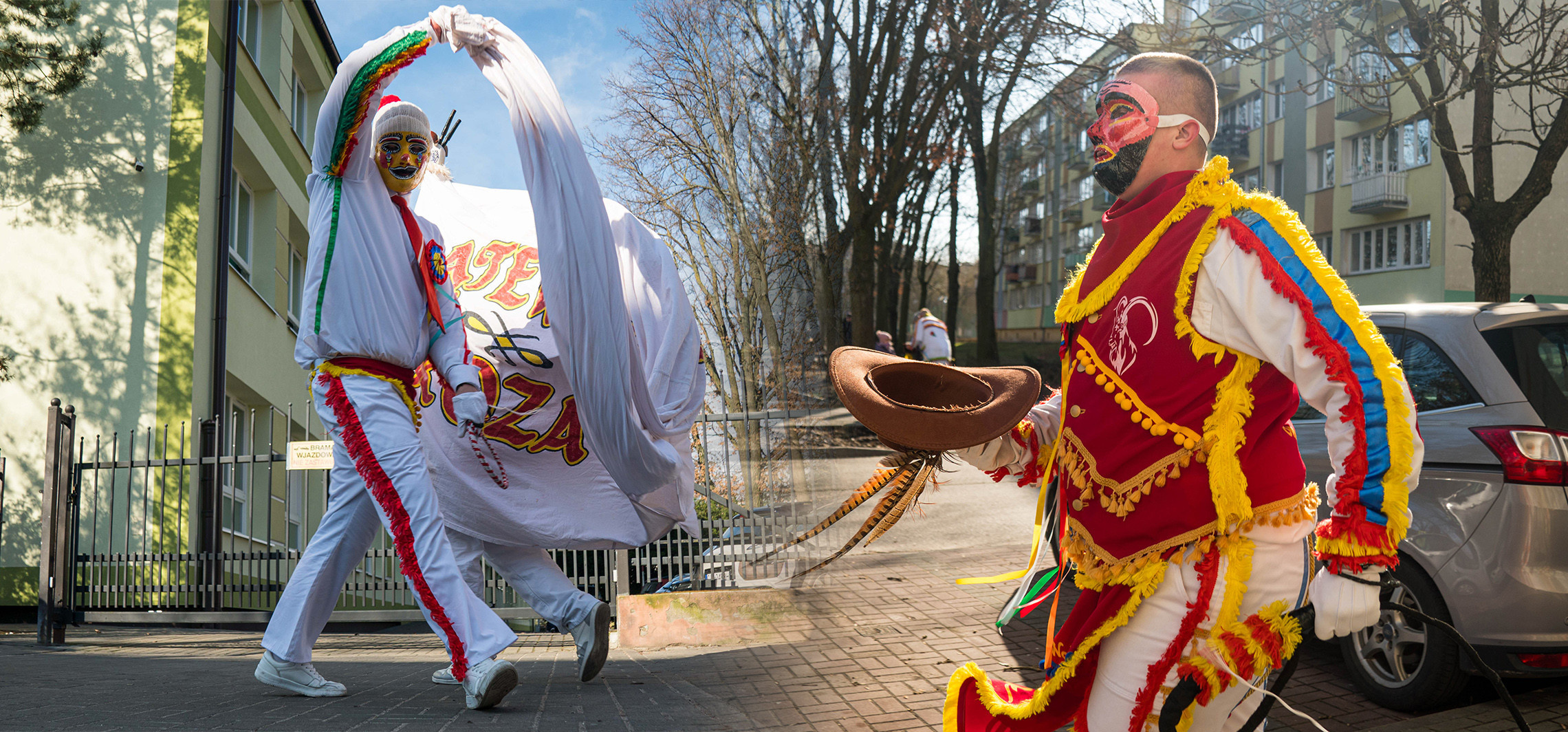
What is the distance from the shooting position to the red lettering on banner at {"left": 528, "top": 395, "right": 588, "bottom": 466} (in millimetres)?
3938

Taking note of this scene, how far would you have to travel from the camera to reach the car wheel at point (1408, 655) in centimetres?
348

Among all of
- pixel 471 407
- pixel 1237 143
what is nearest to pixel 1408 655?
pixel 471 407

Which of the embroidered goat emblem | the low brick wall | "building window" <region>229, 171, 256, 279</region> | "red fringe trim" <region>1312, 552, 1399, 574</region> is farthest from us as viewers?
"building window" <region>229, 171, 256, 279</region>

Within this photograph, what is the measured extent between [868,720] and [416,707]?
149cm

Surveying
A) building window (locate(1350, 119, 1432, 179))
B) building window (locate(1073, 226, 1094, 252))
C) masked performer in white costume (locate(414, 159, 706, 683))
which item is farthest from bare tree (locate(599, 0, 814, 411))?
building window (locate(1073, 226, 1094, 252))

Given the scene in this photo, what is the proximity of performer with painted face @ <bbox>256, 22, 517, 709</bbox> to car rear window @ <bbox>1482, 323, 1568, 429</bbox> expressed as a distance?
3.69m

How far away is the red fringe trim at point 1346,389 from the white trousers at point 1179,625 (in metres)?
0.18

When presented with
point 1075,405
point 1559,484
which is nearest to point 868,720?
point 1075,405

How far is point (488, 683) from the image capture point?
3010mm

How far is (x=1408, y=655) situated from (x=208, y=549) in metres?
7.82

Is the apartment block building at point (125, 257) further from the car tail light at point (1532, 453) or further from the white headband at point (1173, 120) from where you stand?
the car tail light at point (1532, 453)

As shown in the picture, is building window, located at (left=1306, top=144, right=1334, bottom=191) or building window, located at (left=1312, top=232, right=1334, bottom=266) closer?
building window, located at (left=1312, top=232, right=1334, bottom=266)

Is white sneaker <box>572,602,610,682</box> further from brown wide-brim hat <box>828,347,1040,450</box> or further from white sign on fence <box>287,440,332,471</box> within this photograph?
white sign on fence <box>287,440,332,471</box>

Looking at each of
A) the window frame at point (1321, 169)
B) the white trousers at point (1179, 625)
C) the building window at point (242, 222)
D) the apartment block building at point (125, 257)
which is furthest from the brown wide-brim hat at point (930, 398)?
the window frame at point (1321, 169)
